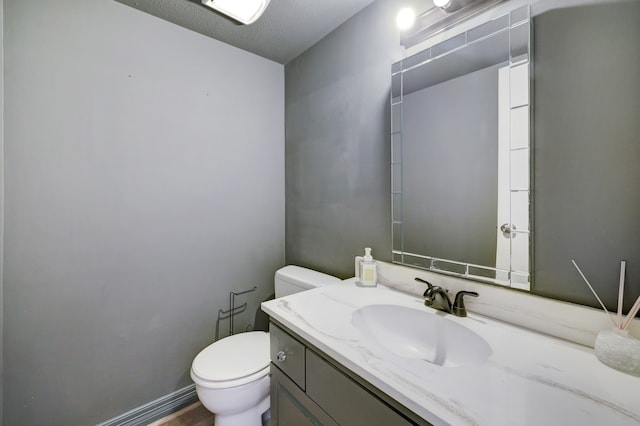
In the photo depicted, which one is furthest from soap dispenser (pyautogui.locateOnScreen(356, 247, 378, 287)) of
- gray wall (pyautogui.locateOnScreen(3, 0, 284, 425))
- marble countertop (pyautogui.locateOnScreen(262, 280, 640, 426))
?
gray wall (pyautogui.locateOnScreen(3, 0, 284, 425))

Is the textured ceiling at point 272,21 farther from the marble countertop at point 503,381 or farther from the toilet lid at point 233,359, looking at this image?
the toilet lid at point 233,359

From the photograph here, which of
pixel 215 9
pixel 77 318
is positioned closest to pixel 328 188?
pixel 215 9

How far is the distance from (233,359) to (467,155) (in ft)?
4.79

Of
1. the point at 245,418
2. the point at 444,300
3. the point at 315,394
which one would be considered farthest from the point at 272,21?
the point at 245,418

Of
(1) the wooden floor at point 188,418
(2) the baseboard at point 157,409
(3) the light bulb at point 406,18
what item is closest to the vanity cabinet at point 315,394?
(1) the wooden floor at point 188,418

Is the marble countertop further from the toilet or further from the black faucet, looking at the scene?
the toilet

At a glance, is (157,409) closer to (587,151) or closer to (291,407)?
(291,407)

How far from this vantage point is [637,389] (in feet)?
1.83

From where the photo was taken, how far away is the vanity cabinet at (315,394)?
2.04 ft

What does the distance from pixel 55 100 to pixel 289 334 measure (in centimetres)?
152

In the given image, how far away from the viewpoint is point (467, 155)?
3.33 ft

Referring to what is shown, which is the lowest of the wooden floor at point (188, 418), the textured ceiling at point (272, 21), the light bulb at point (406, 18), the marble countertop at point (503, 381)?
the wooden floor at point (188, 418)

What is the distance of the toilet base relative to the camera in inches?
49.6

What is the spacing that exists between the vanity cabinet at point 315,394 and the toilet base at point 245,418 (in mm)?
354
